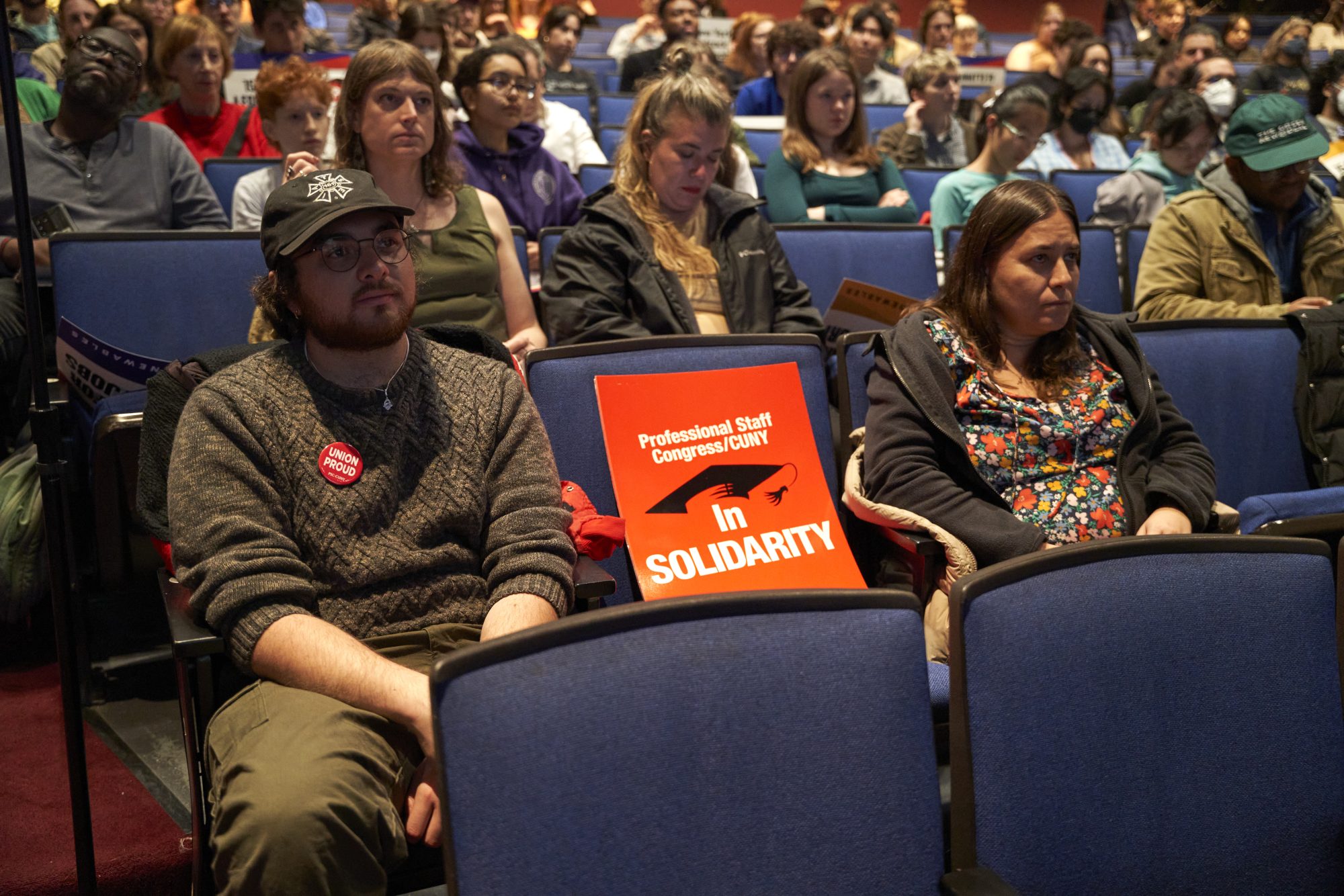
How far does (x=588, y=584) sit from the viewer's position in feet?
5.55

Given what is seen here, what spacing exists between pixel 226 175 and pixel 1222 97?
469 centimetres

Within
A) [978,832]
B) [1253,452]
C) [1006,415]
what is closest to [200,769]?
[978,832]

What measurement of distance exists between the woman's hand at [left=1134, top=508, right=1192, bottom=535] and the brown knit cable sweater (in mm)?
1082

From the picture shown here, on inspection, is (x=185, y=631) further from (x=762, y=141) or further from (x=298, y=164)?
(x=762, y=141)

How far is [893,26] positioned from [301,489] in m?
5.83

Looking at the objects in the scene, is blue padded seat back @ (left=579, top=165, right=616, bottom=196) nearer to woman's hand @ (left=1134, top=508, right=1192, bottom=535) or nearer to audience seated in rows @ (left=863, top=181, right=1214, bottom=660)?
audience seated in rows @ (left=863, top=181, right=1214, bottom=660)

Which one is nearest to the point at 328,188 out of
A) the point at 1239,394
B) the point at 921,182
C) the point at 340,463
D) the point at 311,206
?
the point at 311,206

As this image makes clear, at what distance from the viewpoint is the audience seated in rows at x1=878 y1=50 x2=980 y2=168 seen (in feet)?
16.4

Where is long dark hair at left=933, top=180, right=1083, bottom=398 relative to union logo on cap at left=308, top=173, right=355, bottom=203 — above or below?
below

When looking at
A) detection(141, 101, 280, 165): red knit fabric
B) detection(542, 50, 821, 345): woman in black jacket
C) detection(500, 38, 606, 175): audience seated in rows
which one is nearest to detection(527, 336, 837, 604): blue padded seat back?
detection(542, 50, 821, 345): woman in black jacket

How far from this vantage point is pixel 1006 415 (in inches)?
84.1

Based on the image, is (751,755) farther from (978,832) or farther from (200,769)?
(200,769)

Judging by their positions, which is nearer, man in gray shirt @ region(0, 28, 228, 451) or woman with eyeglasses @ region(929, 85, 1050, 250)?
man in gray shirt @ region(0, 28, 228, 451)

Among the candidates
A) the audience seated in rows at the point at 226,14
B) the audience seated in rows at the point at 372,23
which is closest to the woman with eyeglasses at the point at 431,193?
the audience seated in rows at the point at 226,14
